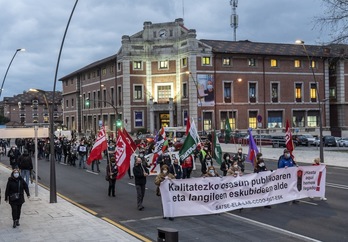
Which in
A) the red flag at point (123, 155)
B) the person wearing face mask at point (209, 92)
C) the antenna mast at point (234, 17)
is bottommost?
the red flag at point (123, 155)

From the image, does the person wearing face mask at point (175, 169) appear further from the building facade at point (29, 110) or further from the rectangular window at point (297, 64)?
the building facade at point (29, 110)

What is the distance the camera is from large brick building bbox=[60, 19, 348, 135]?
61.6 metres

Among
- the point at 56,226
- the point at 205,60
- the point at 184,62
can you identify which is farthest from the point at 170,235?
the point at 184,62

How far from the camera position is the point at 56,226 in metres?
11.6

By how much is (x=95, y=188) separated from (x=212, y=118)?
43.0 m

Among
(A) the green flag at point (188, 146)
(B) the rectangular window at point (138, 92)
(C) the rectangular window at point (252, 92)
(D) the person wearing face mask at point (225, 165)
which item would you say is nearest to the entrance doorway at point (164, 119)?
(B) the rectangular window at point (138, 92)

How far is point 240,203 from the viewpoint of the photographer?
13516 millimetres

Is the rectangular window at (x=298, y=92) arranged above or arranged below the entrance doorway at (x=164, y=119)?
above

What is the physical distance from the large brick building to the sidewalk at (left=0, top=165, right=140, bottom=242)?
152 feet

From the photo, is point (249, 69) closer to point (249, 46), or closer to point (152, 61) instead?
point (249, 46)

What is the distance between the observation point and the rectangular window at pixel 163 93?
6581 centimetres

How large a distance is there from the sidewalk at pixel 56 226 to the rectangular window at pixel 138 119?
49793mm

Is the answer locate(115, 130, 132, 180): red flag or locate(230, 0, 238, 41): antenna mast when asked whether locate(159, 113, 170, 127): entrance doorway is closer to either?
locate(230, 0, 238, 41): antenna mast

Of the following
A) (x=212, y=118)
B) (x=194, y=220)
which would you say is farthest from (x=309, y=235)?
(x=212, y=118)
